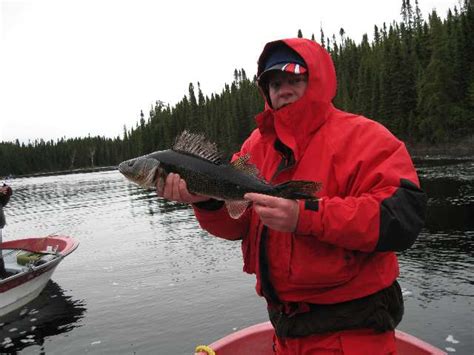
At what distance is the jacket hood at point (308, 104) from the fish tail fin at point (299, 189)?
13.5 inches

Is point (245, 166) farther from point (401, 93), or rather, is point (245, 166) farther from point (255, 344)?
point (401, 93)

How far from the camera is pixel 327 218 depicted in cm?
266

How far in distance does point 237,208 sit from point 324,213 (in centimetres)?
83

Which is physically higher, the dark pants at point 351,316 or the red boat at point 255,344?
the dark pants at point 351,316

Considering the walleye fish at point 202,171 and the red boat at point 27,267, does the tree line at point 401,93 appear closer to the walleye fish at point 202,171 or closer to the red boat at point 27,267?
the red boat at point 27,267

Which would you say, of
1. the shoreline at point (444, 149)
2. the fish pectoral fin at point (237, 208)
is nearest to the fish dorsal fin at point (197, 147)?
the fish pectoral fin at point (237, 208)

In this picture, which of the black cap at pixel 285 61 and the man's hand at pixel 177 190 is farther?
the man's hand at pixel 177 190

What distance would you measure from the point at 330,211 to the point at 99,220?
97.6 ft

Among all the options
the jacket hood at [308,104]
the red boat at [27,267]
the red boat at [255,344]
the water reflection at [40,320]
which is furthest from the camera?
the red boat at [27,267]

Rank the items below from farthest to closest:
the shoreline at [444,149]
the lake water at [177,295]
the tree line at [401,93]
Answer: the tree line at [401,93]
the shoreline at [444,149]
the lake water at [177,295]

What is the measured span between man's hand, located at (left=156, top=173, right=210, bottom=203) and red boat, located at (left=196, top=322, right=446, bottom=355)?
3.16 m

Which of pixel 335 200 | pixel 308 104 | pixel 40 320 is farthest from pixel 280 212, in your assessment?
pixel 40 320

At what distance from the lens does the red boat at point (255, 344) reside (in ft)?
19.3

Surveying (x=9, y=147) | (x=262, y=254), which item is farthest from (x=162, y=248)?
(x=9, y=147)
